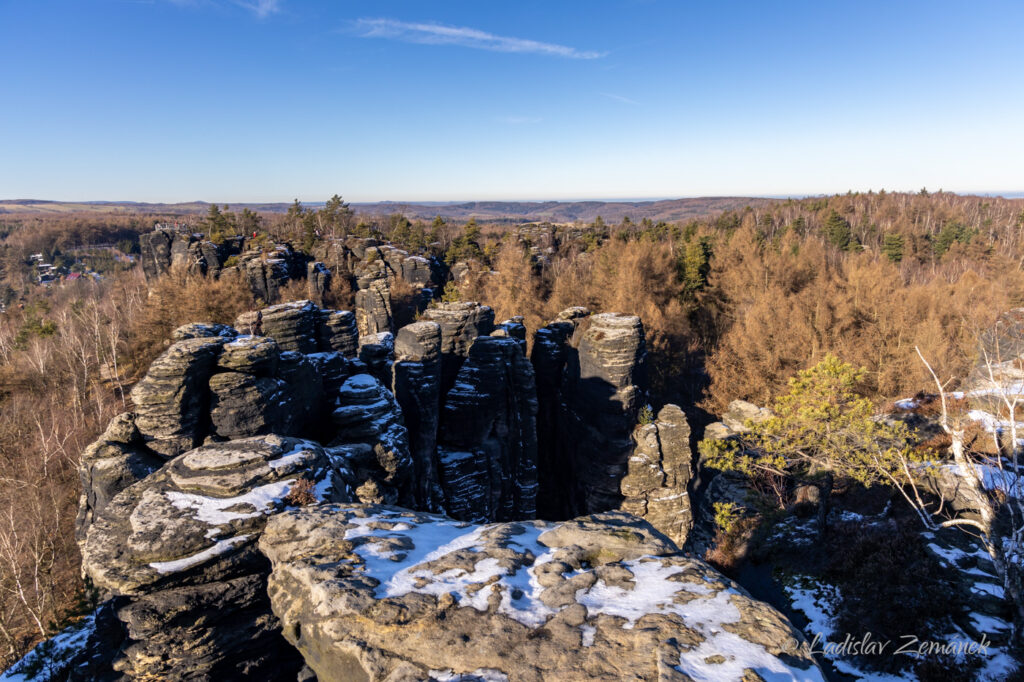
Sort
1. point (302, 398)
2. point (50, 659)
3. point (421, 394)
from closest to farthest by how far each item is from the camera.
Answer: point (50, 659)
point (302, 398)
point (421, 394)

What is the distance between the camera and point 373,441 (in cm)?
1309

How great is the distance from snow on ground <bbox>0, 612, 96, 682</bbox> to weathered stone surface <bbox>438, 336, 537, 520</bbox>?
12.5 metres

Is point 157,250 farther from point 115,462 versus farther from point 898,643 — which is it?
point 898,643

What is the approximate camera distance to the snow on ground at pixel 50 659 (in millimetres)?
7469

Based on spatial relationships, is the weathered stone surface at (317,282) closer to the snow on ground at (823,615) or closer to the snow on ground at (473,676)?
the snow on ground at (823,615)

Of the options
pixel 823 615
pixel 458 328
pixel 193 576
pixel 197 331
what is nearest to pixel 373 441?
pixel 197 331

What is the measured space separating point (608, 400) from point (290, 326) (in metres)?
15.0

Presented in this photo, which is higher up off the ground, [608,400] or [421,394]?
[421,394]

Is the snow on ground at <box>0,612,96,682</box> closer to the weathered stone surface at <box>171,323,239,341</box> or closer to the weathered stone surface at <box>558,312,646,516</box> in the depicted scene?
the weathered stone surface at <box>171,323,239,341</box>

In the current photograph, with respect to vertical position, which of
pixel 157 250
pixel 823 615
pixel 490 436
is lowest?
pixel 823 615

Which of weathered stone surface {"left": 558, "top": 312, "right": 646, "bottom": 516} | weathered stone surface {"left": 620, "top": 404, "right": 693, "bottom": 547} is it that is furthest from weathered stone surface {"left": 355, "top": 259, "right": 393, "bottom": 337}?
weathered stone surface {"left": 620, "top": 404, "right": 693, "bottom": 547}

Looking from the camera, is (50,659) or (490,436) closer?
(50,659)

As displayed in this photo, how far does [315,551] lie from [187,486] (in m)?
3.15

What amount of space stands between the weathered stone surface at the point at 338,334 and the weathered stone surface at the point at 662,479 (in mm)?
15420
